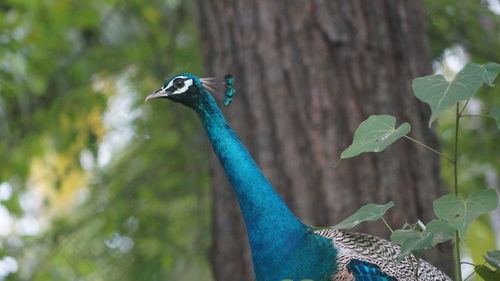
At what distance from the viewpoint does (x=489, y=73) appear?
1.43m

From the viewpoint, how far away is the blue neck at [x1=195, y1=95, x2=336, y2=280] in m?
2.05

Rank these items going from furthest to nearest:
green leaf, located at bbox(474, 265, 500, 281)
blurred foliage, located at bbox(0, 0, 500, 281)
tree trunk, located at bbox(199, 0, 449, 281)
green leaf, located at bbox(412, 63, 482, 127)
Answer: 1. blurred foliage, located at bbox(0, 0, 500, 281)
2. tree trunk, located at bbox(199, 0, 449, 281)
3. green leaf, located at bbox(474, 265, 500, 281)
4. green leaf, located at bbox(412, 63, 482, 127)

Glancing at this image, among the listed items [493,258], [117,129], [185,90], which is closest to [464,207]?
[493,258]

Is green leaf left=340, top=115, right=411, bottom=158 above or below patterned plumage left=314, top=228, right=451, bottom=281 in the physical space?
above

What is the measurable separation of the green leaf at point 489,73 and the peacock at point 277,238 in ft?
2.31

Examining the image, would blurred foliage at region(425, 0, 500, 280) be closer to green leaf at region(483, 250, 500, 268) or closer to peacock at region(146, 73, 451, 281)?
peacock at region(146, 73, 451, 281)

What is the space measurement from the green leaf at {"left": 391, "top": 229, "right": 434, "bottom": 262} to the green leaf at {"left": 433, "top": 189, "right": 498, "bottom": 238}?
55 mm

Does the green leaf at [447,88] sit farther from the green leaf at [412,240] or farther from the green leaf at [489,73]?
the green leaf at [412,240]

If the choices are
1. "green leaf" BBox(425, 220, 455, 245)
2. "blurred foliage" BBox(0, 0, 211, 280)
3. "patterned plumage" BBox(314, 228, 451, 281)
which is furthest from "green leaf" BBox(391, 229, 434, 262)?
"blurred foliage" BBox(0, 0, 211, 280)

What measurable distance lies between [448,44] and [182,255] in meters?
1.82

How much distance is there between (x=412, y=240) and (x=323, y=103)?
167 centimetres

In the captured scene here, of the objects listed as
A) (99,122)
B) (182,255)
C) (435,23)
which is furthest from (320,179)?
(99,122)

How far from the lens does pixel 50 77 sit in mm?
4430

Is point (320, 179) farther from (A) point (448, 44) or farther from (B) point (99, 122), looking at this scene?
(B) point (99, 122)
